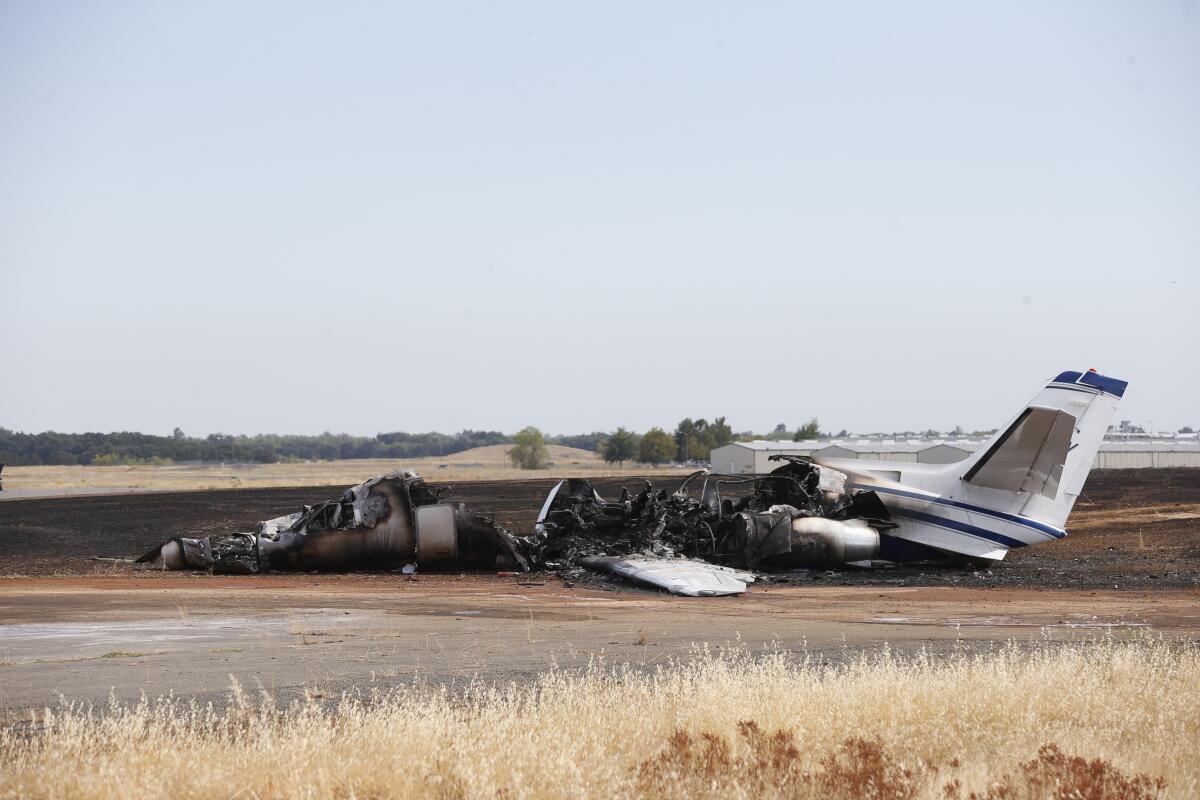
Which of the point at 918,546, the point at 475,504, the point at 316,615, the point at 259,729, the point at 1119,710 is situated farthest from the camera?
the point at 475,504

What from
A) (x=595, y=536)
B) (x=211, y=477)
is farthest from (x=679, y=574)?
(x=211, y=477)

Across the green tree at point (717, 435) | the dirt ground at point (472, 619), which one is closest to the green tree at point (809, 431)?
the green tree at point (717, 435)

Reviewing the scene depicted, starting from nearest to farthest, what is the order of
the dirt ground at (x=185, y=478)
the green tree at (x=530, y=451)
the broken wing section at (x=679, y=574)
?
the broken wing section at (x=679, y=574), the dirt ground at (x=185, y=478), the green tree at (x=530, y=451)

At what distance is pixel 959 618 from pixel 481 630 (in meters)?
7.67

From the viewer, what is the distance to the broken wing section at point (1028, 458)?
78.6ft

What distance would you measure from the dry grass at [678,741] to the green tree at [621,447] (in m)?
154

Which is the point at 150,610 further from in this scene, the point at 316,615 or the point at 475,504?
the point at 475,504

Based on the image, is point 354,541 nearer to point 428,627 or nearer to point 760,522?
point 428,627

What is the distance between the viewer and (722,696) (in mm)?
9359

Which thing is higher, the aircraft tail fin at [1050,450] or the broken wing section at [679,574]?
the aircraft tail fin at [1050,450]

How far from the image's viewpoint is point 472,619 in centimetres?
1627

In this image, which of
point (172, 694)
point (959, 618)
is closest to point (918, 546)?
point (959, 618)

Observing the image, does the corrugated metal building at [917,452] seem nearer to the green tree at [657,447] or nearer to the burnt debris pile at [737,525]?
the green tree at [657,447]

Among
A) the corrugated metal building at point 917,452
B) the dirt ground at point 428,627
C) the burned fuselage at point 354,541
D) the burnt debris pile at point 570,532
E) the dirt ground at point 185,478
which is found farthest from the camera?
the corrugated metal building at point 917,452
